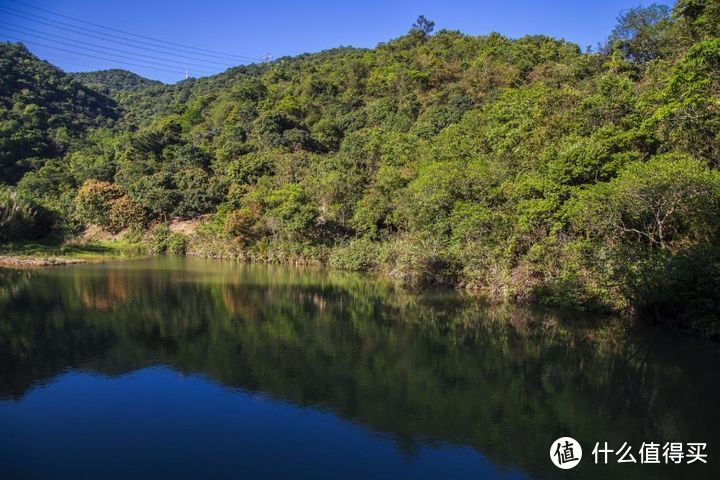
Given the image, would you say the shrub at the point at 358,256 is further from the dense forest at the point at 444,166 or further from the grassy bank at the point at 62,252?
the grassy bank at the point at 62,252

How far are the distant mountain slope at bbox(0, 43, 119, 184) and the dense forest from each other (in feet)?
1.56

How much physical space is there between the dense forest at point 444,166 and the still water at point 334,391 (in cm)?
429

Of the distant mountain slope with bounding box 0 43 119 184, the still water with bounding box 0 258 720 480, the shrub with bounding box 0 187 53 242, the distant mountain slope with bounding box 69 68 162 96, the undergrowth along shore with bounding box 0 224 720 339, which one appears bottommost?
the still water with bounding box 0 258 720 480

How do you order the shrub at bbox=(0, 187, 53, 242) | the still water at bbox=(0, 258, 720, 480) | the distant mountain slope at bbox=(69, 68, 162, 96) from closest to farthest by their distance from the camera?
1. the still water at bbox=(0, 258, 720, 480)
2. the shrub at bbox=(0, 187, 53, 242)
3. the distant mountain slope at bbox=(69, 68, 162, 96)

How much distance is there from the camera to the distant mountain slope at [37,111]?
260 feet

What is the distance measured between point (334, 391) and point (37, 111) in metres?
97.8

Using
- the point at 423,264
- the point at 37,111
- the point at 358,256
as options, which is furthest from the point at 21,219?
the point at 37,111

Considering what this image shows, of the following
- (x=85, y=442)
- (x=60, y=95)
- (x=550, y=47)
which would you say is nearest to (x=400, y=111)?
(x=550, y=47)

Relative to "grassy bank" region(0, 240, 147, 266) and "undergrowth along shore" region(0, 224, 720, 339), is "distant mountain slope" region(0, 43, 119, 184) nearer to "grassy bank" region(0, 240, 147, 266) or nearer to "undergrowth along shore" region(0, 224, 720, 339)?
"grassy bank" region(0, 240, 147, 266)

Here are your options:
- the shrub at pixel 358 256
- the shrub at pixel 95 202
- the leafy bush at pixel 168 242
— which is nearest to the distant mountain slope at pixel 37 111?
the shrub at pixel 95 202

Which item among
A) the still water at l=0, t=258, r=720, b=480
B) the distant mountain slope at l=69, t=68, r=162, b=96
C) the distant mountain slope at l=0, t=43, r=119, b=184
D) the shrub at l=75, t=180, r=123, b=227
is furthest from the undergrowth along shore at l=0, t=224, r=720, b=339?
the distant mountain slope at l=69, t=68, r=162, b=96

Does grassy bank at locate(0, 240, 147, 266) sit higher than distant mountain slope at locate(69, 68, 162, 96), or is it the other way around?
distant mountain slope at locate(69, 68, 162, 96)

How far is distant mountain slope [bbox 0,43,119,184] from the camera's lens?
79250mm

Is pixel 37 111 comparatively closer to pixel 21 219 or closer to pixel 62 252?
pixel 21 219
